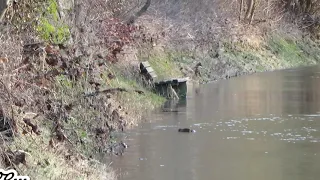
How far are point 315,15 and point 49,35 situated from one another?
95.3 feet

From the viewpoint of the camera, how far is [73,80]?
1490cm

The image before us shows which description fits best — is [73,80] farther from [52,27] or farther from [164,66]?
[164,66]

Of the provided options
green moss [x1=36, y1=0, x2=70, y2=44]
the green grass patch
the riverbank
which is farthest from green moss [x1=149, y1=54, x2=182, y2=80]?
green moss [x1=36, y1=0, x2=70, y2=44]

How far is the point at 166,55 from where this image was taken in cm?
2653

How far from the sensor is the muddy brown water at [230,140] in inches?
528

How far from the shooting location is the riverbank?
11180 millimetres

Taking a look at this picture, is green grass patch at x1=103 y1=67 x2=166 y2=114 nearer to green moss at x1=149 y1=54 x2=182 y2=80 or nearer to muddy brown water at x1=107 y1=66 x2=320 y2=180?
muddy brown water at x1=107 y1=66 x2=320 y2=180

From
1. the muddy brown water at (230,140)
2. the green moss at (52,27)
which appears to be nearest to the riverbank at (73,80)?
the green moss at (52,27)

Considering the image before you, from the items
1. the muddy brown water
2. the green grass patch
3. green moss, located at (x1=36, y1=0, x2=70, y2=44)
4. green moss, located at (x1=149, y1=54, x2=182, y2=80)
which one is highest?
green moss, located at (x1=36, y1=0, x2=70, y2=44)

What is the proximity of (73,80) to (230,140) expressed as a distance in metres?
3.74

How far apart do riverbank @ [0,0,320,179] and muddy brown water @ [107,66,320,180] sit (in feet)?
2.27

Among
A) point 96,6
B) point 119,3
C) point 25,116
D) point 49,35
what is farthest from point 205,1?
point 25,116

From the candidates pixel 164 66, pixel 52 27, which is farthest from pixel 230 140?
pixel 164 66

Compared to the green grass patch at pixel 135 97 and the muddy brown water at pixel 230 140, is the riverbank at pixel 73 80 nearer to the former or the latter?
the green grass patch at pixel 135 97
